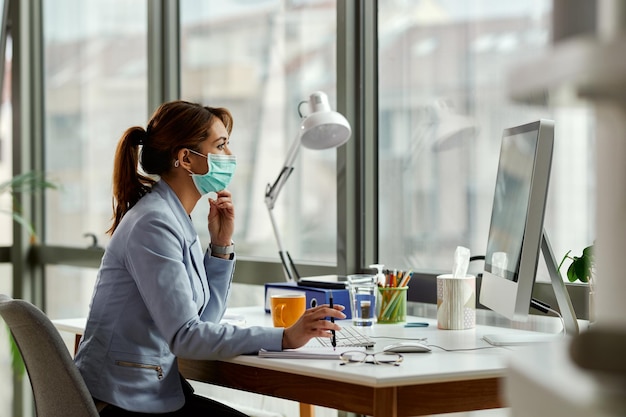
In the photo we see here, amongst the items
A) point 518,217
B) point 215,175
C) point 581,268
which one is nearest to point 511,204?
point 518,217

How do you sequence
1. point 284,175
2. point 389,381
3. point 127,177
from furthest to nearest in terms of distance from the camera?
point 284,175 < point 127,177 < point 389,381

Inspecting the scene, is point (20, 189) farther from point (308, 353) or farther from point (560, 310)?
point (560, 310)

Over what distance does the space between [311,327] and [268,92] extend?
1548 millimetres

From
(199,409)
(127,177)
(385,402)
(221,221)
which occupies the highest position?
(127,177)

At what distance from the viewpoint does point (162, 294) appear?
1882mm

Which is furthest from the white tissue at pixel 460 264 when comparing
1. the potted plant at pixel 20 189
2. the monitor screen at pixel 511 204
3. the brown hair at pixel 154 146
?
the potted plant at pixel 20 189

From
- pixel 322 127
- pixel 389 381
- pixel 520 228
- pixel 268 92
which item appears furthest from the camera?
pixel 268 92

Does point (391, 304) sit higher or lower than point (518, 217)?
lower

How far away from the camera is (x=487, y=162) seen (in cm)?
251

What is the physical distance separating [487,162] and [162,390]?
3.72ft

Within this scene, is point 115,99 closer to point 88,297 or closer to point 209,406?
point 88,297

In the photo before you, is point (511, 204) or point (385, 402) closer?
point (385, 402)

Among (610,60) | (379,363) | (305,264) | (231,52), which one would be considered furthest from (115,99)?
(610,60)

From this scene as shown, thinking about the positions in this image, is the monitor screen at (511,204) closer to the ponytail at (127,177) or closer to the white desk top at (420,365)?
the white desk top at (420,365)
